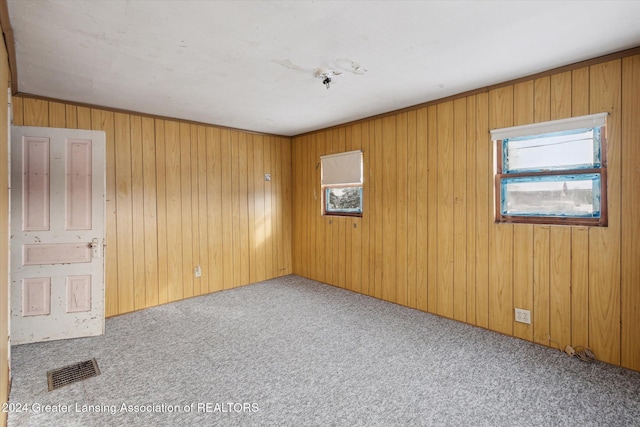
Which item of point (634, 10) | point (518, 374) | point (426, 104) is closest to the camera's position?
point (634, 10)

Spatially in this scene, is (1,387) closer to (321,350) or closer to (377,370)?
(321,350)

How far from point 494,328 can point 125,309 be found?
4085 mm

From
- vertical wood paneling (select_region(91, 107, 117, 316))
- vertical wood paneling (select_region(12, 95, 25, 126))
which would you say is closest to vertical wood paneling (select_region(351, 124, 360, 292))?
vertical wood paneling (select_region(91, 107, 117, 316))

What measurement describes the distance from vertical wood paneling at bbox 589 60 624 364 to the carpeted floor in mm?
233

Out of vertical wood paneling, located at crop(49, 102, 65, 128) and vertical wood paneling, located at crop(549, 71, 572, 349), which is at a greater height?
vertical wood paneling, located at crop(49, 102, 65, 128)

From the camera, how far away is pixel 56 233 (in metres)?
3.01

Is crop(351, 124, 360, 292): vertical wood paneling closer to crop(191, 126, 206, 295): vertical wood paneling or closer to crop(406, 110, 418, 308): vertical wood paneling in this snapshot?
crop(406, 110, 418, 308): vertical wood paneling

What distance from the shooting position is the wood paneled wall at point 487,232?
241 cm

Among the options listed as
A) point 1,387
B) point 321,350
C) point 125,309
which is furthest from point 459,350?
point 125,309

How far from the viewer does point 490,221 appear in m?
3.11

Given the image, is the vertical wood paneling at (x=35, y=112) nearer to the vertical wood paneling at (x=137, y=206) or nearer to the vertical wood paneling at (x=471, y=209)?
the vertical wood paneling at (x=137, y=206)

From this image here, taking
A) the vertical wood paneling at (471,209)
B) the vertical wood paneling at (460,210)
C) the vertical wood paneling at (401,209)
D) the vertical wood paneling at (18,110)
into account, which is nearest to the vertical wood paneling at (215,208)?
the vertical wood paneling at (18,110)

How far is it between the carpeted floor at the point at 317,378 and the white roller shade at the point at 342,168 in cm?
193

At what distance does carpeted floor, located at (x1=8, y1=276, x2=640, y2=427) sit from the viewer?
197 cm
